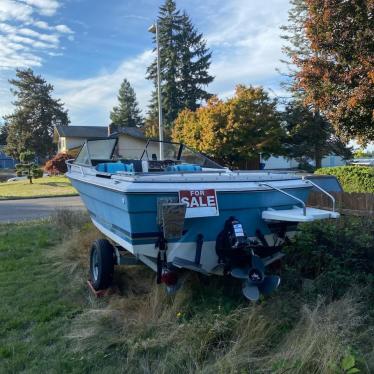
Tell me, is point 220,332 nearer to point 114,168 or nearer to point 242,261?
point 242,261

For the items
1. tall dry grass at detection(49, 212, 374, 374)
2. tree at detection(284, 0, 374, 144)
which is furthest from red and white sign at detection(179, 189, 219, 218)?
tree at detection(284, 0, 374, 144)

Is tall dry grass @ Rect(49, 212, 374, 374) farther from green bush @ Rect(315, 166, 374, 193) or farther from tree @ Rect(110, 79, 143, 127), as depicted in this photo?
tree @ Rect(110, 79, 143, 127)

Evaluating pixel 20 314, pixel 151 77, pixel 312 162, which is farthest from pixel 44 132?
pixel 20 314

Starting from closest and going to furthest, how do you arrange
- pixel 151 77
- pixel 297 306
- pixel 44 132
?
1. pixel 297 306
2. pixel 151 77
3. pixel 44 132

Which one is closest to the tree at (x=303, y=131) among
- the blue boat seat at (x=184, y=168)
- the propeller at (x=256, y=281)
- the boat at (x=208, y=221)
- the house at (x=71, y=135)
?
the blue boat seat at (x=184, y=168)

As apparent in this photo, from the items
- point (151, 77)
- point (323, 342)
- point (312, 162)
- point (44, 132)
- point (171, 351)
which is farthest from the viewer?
point (44, 132)

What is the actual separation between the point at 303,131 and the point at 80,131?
3888 cm

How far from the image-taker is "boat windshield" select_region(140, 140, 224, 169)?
679cm

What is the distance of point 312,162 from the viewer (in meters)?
33.2

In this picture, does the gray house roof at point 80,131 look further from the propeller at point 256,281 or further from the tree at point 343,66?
the propeller at point 256,281

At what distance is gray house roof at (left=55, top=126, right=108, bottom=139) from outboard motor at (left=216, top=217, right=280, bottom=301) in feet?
167

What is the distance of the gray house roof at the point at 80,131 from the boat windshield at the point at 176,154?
47.4 metres

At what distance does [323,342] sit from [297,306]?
85 cm

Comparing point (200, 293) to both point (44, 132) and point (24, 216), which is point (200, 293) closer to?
point (24, 216)
